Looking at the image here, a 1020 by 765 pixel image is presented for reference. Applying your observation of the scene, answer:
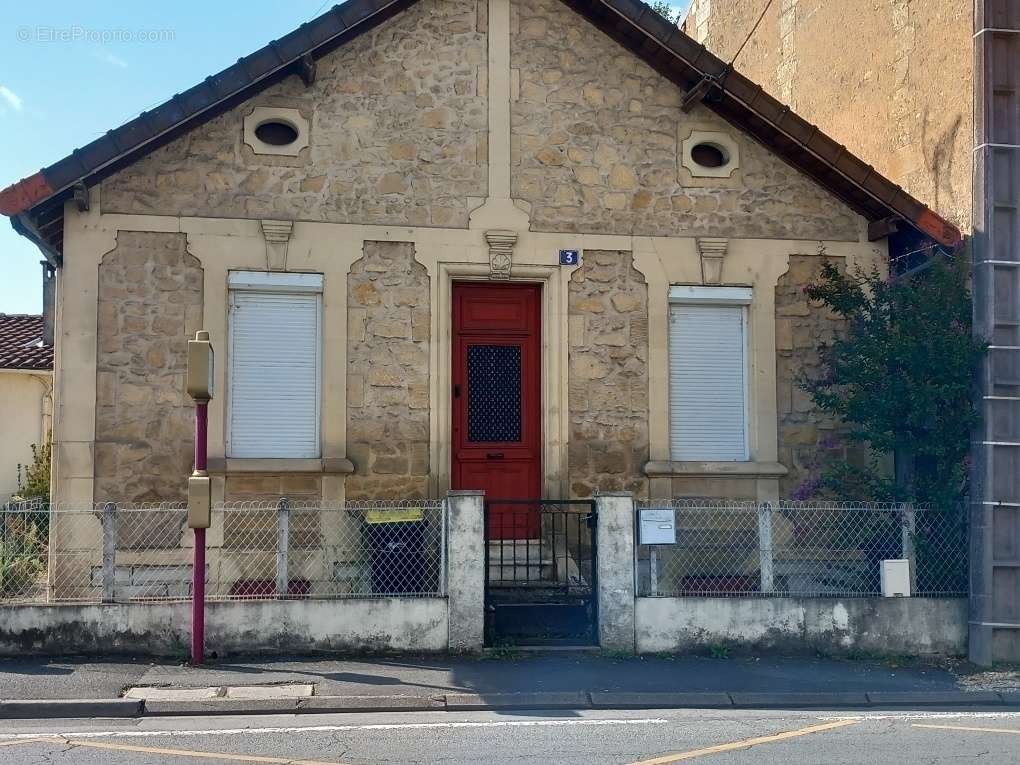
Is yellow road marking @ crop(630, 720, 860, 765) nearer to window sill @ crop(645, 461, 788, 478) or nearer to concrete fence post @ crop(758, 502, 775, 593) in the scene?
concrete fence post @ crop(758, 502, 775, 593)

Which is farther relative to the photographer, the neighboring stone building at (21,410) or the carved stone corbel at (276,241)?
the neighboring stone building at (21,410)

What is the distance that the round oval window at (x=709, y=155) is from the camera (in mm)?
11227

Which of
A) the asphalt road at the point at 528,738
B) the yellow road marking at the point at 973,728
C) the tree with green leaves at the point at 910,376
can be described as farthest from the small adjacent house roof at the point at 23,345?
the yellow road marking at the point at 973,728

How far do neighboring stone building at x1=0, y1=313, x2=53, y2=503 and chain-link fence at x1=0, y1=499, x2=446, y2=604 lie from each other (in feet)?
29.3

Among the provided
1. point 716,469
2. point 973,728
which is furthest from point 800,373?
point 973,728

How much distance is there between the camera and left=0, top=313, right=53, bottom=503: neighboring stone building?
18.2 m

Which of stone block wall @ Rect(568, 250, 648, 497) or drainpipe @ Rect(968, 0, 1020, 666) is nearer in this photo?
drainpipe @ Rect(968, 0, 1020, 666)

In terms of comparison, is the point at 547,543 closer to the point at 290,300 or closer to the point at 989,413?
the point at 290,300

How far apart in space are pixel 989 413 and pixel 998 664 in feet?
7.10

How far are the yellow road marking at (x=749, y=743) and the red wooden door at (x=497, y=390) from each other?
4261 mm

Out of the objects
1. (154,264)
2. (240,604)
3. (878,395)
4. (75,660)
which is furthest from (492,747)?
(154,264)

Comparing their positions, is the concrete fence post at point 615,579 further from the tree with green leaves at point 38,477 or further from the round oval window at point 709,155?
the tree with green leaves at point 38,477

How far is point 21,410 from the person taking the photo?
18.4 m

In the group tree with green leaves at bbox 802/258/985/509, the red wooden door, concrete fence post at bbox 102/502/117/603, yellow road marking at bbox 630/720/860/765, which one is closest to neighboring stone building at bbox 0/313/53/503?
the red wooden door
